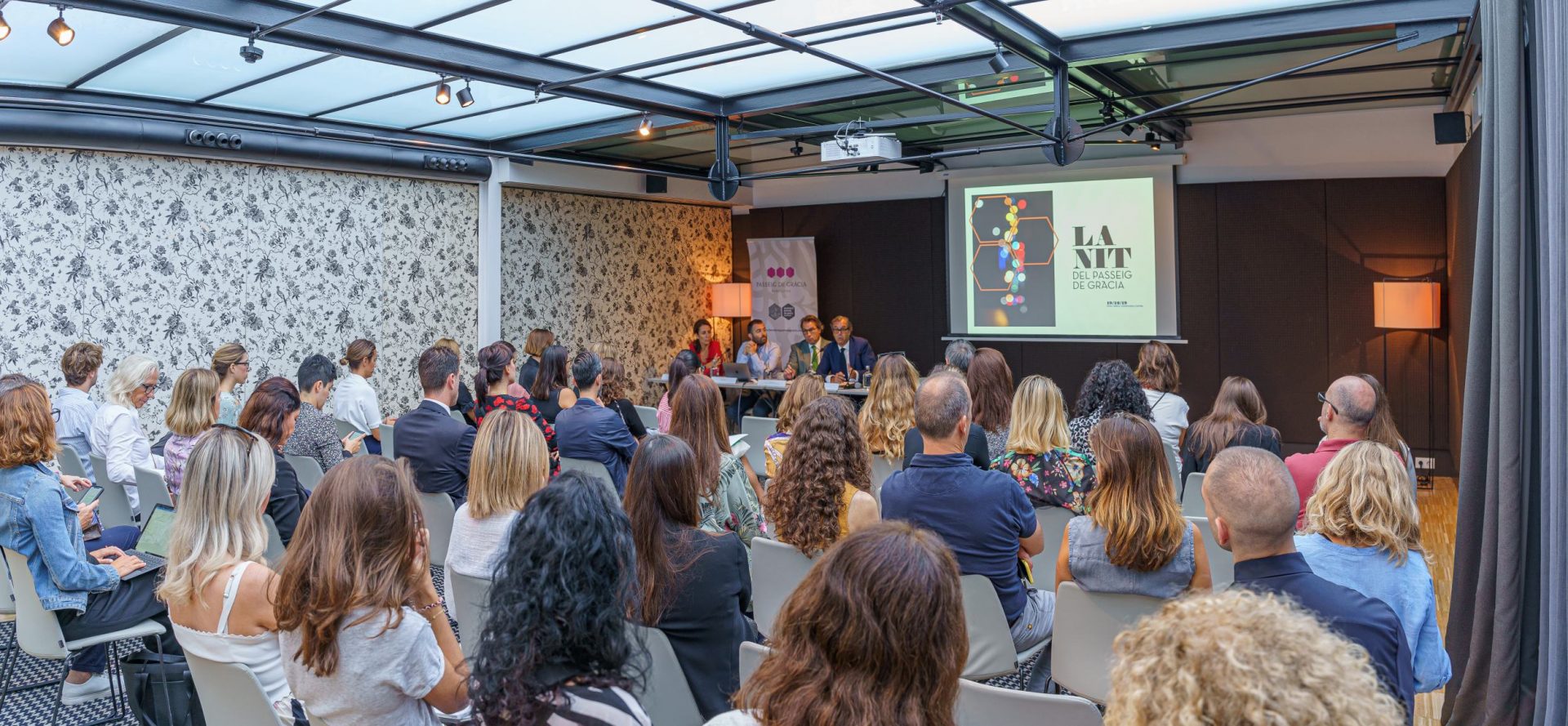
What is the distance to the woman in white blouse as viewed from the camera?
16.5 ft

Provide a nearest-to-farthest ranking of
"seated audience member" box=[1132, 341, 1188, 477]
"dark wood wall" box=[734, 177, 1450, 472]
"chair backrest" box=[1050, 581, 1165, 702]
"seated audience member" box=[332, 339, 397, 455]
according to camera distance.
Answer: "chair backrest" box=[1050, 581, 1165, 702] → "seated audience member" box=[1132, 341, 1188, 477] → "seated audience member" box=[332, 339, 397, 455] → "dark wood wall" box=[734, 177, 1450, 472]

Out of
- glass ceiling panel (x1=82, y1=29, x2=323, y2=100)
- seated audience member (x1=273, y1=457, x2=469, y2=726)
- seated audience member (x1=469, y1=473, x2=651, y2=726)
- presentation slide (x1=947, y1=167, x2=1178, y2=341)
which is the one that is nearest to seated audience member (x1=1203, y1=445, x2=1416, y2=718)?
seated audience member (x1=469, y1=473, x2=651, y2=726)

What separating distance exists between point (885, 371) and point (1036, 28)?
8.51 ft

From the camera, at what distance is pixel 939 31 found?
604 centimetres

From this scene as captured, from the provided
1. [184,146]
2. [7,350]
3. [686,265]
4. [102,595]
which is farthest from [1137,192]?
[7,350]

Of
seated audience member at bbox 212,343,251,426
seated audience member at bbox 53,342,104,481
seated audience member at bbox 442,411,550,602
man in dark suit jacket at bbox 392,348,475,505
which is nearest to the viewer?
seated audience member at bbox 442,411,550,602

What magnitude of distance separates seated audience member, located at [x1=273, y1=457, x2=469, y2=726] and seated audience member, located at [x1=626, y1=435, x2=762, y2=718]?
1.89ft

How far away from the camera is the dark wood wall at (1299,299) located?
8.84m

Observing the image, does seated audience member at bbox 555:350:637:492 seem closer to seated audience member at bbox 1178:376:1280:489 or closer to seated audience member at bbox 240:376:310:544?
seated audience member at bbox 240:376:310:544

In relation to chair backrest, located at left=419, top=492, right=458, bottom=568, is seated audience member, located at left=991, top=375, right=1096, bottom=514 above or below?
above

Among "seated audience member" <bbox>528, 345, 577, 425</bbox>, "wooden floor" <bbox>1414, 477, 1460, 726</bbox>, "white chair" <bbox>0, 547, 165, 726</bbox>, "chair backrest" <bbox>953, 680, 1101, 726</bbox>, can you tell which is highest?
"seated audience member" <bbox>528, 345, 577, 425</bbox>

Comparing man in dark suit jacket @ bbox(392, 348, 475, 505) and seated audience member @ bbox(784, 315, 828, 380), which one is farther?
seated audience member @ bbox(784, 315, 828, 380)

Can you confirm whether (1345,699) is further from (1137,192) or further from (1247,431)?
(1137,192)

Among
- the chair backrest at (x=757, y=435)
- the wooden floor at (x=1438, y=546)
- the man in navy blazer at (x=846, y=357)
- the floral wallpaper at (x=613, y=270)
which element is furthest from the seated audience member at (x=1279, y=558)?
the man in navy blazer at (x=846, y=357)
